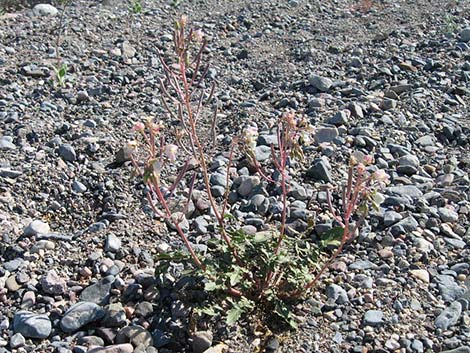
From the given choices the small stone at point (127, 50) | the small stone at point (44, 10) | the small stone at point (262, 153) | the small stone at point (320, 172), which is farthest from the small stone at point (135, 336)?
the small stone at point (44, 10)

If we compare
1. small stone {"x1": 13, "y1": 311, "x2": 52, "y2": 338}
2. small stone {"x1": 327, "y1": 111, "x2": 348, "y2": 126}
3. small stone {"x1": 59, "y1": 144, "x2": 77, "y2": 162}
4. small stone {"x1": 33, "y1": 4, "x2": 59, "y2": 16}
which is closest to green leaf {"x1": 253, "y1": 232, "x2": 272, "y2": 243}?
small stone {"x1": 13, "y1": 311, "x2": 52, "y2": 338}

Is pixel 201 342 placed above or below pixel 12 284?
above

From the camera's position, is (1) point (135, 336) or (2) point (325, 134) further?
(2) point (325, 134)

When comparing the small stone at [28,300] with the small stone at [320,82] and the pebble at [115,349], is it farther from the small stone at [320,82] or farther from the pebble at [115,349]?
the small stone at [320,82]

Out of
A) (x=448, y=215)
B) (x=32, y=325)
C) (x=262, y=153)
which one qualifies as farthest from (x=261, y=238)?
(x=262, y=153)

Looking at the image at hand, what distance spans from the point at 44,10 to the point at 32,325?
5916mm

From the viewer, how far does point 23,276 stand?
3445 mm

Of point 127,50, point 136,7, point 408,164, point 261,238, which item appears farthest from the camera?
point 136,7

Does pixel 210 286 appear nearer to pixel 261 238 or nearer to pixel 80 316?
pixel 261 238

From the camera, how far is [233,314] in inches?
120

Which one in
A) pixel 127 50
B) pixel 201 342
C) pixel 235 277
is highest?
pixel 235 277

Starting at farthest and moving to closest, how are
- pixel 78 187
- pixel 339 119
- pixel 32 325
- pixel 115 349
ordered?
pixel 339 119, pixel 78 187, pixel 32 325, pixel 115 349

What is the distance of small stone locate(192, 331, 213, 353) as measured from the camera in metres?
3.05

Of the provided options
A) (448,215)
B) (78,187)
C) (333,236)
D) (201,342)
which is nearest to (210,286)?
(201,342)
